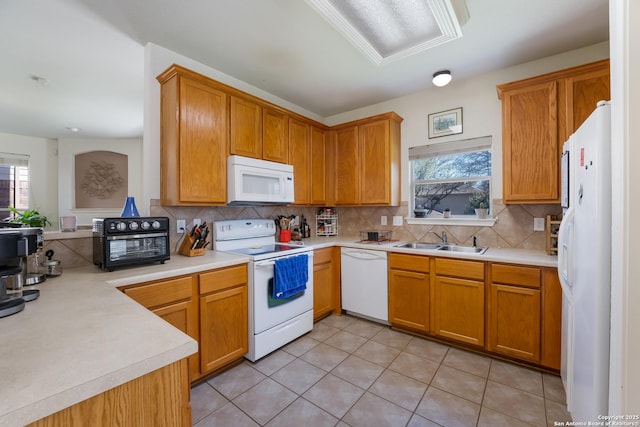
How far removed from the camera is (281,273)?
2303mm

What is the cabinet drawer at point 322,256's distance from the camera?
2844 millimetres

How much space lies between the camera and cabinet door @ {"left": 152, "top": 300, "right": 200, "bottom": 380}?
1.72 m

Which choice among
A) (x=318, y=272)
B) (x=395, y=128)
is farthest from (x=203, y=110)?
(x=395, y=128)

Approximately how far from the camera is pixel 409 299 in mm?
2605

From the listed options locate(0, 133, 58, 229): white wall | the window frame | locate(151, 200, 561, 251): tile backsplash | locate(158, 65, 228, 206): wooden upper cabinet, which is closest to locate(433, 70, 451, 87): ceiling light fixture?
the window frame

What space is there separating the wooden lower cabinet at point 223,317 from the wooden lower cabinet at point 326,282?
87cm

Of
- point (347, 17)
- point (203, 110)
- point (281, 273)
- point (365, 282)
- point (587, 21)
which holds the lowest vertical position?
point (365, 282)

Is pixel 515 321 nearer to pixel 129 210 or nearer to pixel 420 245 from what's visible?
pixel 420 245

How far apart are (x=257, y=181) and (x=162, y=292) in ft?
4.12

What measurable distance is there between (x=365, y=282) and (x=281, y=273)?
3.42 feet

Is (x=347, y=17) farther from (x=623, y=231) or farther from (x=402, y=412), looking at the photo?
(x=402, y=412)

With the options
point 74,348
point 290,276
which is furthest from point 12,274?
point 290,276

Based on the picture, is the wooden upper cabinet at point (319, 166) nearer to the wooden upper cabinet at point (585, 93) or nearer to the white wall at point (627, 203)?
the wooden upper cabinet at point (585, 93)

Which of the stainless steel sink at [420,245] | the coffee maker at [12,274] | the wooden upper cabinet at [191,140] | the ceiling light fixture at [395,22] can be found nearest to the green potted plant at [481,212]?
the stainless steel sink at [420,245]
